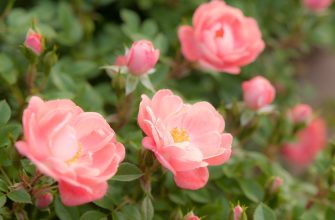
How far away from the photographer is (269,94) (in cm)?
112

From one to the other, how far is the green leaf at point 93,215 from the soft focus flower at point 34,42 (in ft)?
0.99

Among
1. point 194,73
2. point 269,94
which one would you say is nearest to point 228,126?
point 269,94

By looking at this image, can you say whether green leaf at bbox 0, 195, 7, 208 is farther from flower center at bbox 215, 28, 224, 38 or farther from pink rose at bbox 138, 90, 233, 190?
flower center at bbox 215, 28, 224, 38

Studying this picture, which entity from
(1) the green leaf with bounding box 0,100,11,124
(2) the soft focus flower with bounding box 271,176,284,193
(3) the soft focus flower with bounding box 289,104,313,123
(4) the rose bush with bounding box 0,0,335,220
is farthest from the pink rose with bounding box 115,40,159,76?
(3) the soft focus flower with bounding box 289,104,313,123

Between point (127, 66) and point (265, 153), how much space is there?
0.55 metres

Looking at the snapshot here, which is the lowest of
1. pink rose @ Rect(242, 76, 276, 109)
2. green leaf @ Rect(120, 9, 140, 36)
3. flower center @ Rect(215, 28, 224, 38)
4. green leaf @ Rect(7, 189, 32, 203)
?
pink rose @ Rect(242, 76, 276, 109)

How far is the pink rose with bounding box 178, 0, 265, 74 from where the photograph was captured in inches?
43.7

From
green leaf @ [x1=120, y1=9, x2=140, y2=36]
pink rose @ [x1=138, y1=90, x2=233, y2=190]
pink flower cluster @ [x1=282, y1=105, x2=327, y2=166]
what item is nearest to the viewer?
pink rose @ [x1=138, y1=90, x2=233, y2=190]

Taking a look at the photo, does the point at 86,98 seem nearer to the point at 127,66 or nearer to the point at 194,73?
the point at 127,66

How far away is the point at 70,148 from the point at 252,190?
1.55ft

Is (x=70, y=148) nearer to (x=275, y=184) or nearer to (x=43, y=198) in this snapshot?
(x=43, y=198)

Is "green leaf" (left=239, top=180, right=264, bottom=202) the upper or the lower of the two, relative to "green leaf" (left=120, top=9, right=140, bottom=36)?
lower

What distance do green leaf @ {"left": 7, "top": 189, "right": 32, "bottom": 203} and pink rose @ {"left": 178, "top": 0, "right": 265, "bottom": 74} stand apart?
466 millimetres

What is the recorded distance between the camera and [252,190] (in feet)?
3.62
